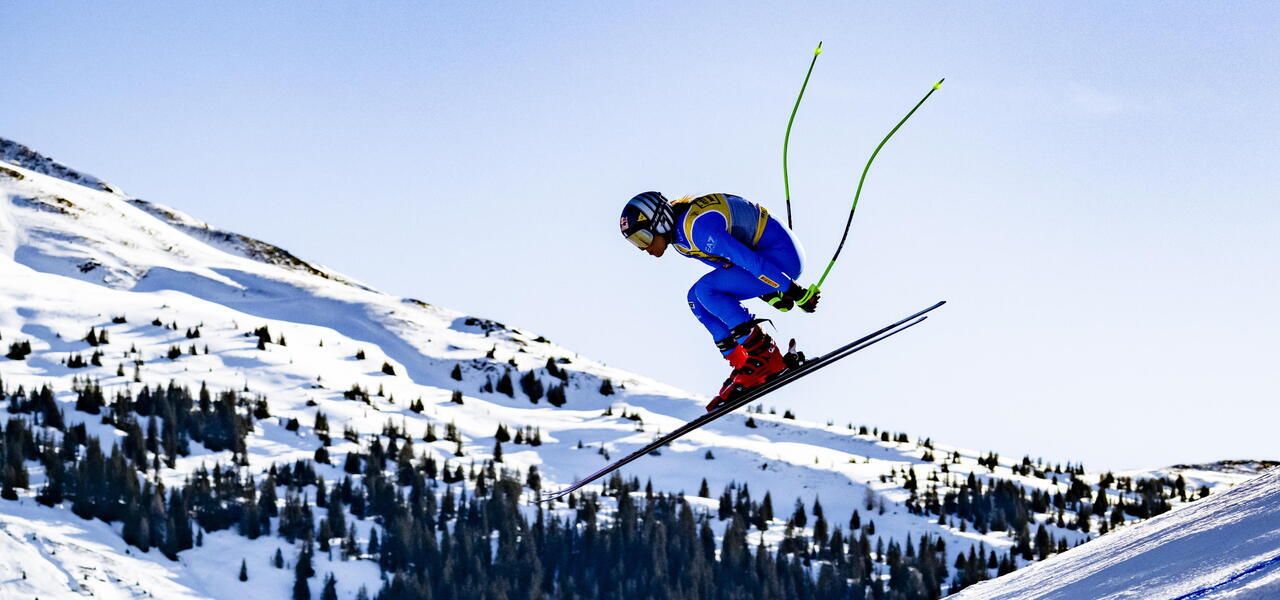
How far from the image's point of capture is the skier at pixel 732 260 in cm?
1061

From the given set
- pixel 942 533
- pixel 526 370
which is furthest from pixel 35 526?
pixel 942 533

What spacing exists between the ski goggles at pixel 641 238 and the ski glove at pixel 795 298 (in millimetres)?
1272

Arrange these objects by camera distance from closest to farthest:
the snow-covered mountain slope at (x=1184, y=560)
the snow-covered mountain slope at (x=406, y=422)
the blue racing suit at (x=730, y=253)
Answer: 1. the snow-covered mountain slope at (x=1184, y=560)
2. the blue racing suit at (x=730, y=253)
3. the snow-covered mountain slope at (x=406, y=422)

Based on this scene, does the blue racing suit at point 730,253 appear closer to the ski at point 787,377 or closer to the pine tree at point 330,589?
the ski at point 787,377

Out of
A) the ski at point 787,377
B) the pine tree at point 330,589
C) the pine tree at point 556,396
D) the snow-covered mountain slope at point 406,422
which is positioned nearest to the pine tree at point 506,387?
the snow-covered mountain slope at point 406,422

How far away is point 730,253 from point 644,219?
87 centimetres

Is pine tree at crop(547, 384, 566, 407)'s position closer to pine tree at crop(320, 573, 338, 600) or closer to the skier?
pine tree at crop(320, 573, 338, 600)

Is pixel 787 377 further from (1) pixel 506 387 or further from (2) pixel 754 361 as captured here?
(1) pixel 506 387

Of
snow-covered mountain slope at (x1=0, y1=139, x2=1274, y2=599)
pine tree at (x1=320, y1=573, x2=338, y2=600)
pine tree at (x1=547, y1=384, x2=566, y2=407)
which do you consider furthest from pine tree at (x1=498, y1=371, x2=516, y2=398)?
pine tree at (x1=320, y1=573, x2=338, y2=600)

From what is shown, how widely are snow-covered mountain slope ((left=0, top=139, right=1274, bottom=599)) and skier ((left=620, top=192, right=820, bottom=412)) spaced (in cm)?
3076

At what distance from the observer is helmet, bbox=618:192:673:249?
10.5 metres

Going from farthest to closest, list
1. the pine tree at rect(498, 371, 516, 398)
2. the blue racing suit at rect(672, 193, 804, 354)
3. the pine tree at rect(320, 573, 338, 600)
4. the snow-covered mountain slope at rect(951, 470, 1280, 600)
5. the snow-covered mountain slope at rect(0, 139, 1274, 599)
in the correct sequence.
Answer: the pine tree at rect(498, 371, 516, 398), the snow-covered mountain slope at rect(0, 139, 1274, 599), the pine tree at rect(320, 573, 338, 600), the blue racing suit at rect(672, 193, 804, 354), the snow-covered mountain slope at rect(951, 470, 1280, 600)

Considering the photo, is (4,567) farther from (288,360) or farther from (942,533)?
(942,533)

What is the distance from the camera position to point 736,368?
37.2 feet
